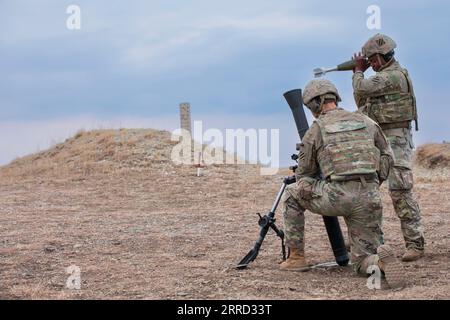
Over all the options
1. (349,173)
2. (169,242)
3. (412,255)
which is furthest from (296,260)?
(169,242)

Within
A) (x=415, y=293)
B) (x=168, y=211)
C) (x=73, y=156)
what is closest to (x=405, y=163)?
(x=415, y=293)

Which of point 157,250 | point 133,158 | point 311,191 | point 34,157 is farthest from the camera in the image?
point 34,157

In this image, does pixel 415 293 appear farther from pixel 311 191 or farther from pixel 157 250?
pixel 157 250

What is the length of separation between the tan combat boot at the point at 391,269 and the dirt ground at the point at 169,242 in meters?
0.06

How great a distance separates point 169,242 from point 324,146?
333cm

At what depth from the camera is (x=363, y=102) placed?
270 inches

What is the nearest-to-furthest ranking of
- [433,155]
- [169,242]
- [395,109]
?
[395,109]
[169,242]
[433,155]

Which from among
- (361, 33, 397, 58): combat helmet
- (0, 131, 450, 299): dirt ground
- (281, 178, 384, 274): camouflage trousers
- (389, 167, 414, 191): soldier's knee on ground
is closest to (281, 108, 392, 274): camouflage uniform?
(281, 178, 384, 274): camouflage trousers

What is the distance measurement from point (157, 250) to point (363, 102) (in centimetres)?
282

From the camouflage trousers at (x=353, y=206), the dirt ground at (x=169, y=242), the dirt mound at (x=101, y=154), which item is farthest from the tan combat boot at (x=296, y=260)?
the dirt mound at (x=101, y=154)

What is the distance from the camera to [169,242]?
328 inches

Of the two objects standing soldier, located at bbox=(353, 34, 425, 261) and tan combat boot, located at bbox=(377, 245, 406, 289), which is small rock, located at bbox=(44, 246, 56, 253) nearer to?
standing soldier, located at bbox=(353, 34, 425, 261)

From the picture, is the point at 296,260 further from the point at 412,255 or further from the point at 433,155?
the point at 433,155

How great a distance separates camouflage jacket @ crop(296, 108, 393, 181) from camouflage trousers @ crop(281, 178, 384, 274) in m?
0.13
